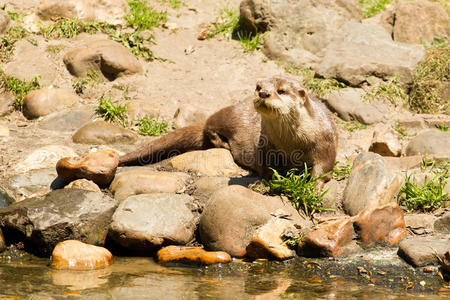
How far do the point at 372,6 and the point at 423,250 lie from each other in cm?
536

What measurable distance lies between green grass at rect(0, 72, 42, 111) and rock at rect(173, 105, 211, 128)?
67.5 inches

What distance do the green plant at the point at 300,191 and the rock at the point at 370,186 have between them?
227mm

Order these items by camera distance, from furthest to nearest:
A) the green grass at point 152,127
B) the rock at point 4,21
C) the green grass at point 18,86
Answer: the rock at point 4,21 < the green grass at point 18,86 < the green grass at point 152,127

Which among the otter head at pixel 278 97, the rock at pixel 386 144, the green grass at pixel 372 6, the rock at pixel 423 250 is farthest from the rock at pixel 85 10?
the rock at pixel 423 250

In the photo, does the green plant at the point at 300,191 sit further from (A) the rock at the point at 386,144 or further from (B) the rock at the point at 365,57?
(B) the rock at the point at 365,57

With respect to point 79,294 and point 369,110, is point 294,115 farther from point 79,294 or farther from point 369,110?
point 369,110

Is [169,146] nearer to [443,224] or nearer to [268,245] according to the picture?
[268,245]

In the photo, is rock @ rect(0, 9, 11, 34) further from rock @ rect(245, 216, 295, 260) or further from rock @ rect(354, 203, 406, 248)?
rock @ rect(354, 203, 406, 248)

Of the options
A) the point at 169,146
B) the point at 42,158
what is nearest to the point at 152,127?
the point at 169,146

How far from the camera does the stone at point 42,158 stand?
4.84m

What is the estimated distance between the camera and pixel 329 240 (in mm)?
3734

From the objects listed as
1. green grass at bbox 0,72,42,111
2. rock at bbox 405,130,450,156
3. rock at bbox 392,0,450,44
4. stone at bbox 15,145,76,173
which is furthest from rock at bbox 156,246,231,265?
rock at bbox 392,0,450,44

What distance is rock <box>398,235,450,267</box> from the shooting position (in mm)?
3479

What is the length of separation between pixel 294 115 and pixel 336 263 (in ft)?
3.46
